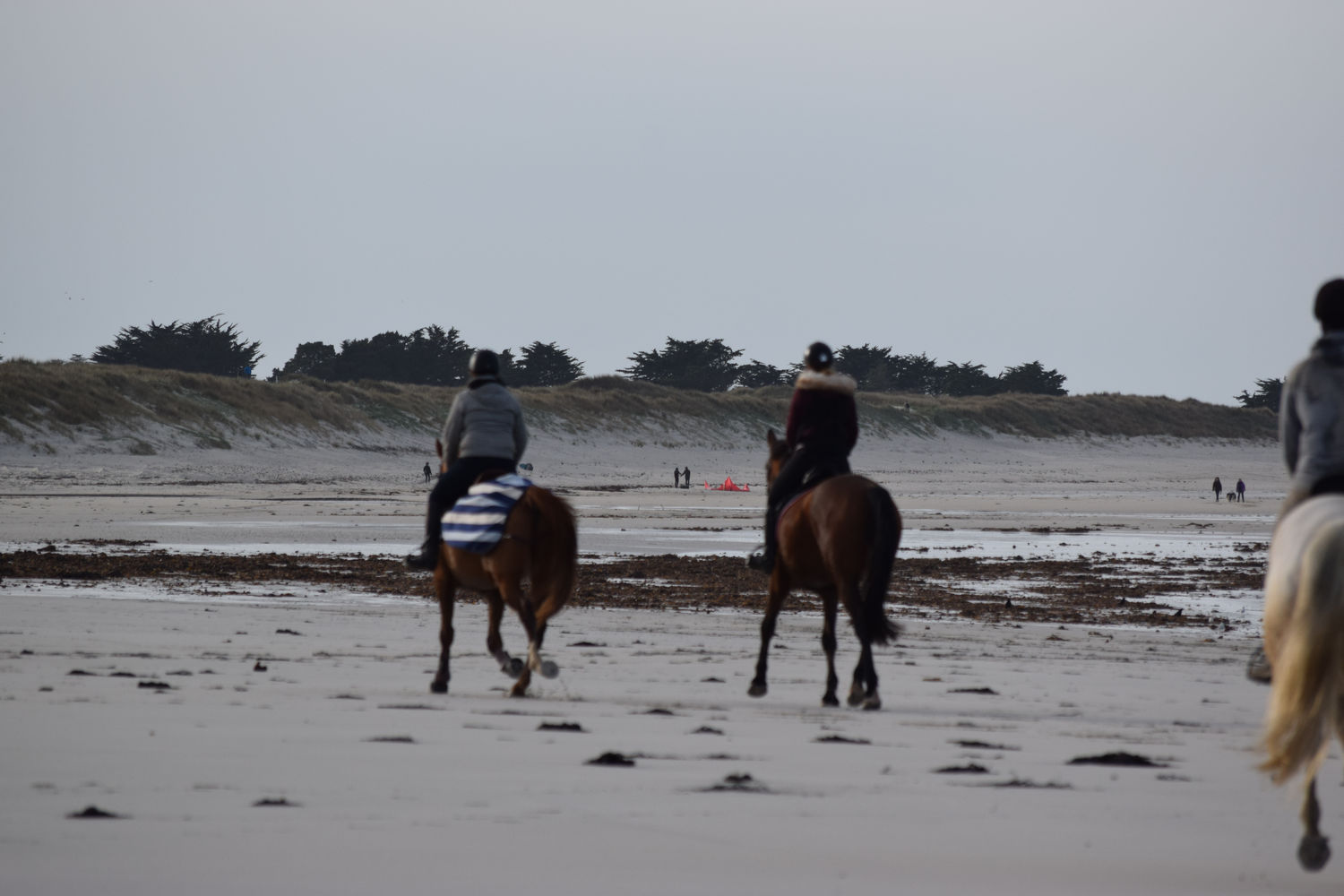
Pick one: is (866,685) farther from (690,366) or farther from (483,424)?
(690,366)

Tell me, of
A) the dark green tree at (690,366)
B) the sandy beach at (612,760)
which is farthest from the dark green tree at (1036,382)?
the sandy beach at (612,760)

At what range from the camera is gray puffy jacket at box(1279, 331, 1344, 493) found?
5273 mm

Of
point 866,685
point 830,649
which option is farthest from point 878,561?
point 866,685

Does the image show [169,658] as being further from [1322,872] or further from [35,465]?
[35,465]

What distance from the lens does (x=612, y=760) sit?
19.8 feet

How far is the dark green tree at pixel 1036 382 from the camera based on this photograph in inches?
5022

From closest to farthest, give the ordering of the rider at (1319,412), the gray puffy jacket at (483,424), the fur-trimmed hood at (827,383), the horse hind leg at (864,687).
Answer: the rider at (1319,412) → the horse hind leg at (864,687) → the gray puffy jacket at (483,424) → the fur-trimmed hood at (827,383)

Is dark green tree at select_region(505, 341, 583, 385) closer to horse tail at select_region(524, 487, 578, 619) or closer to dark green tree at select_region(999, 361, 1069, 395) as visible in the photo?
dark green tree at select_region(999, 361, 1069, 395)

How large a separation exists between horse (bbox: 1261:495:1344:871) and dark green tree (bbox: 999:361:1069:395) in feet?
413

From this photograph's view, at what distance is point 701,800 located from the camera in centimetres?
530

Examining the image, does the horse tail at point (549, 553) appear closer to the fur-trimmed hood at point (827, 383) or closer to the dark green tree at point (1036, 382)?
the fur-trimmed hood at point (827, 383)

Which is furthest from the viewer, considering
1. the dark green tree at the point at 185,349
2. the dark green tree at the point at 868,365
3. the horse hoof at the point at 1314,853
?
the dark green tree at the point at 868,365

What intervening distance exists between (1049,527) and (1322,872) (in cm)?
2743

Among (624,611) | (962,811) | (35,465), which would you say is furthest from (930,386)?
(962,811)
